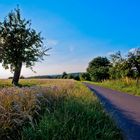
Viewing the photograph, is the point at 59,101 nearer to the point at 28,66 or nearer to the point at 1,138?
the point at 1,138

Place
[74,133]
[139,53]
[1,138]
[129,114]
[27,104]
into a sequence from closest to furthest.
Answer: [1,138] < [74,133] < [27,104] < [129,114] < [139,53]

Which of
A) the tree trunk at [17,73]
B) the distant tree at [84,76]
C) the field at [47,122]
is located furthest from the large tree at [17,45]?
the distant tree at [84,76]

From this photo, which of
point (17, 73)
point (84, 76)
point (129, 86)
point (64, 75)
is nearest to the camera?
point (129, 86)

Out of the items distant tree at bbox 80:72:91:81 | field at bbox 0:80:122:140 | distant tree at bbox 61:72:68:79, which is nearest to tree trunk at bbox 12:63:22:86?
field at bbox 0:80:122:140

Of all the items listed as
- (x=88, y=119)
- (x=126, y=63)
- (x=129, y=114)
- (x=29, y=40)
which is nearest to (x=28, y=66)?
(x=29, y=40)

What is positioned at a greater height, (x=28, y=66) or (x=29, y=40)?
(x=29, y=40)

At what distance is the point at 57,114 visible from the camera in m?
8.05

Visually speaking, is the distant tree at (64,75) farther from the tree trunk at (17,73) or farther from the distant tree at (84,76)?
the tree trunk at (17,73)

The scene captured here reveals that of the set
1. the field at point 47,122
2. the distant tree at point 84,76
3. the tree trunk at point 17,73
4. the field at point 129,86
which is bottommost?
the field at point 47,122

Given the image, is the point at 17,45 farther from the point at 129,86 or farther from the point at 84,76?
the point at 84,76

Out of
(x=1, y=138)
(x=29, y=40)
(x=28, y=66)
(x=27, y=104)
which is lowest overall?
(x=1, y=138)

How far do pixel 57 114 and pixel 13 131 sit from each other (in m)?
1.47

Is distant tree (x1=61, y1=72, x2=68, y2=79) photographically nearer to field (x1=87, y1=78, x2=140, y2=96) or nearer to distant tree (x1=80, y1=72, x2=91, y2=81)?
distant tree (x1=80, y1=72, x2=91, y2=81)

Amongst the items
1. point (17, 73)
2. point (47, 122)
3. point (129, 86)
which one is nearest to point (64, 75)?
point (17, 73)
